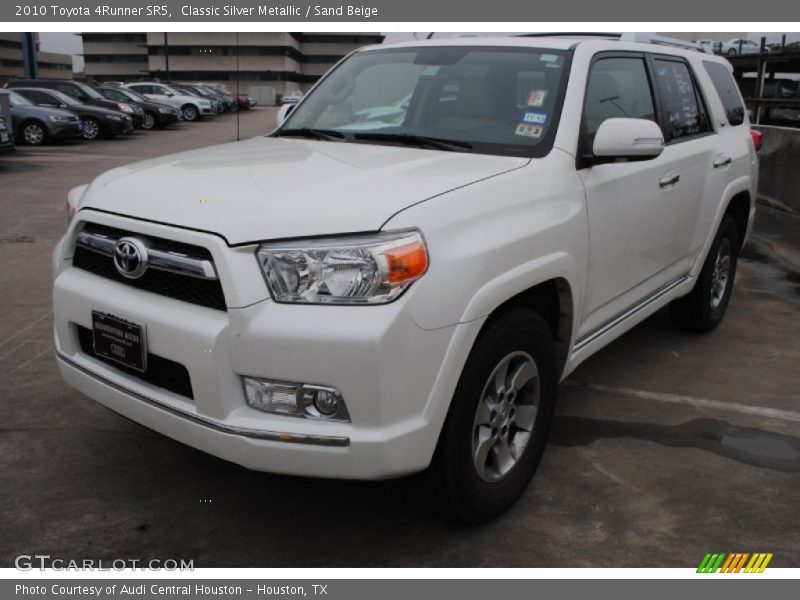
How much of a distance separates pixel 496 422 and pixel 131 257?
4.79ft

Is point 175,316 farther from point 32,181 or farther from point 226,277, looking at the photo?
point 32,181

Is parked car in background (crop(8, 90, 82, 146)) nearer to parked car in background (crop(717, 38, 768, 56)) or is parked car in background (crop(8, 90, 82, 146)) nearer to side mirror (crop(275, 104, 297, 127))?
side mirror (crop(275, 104, 297, 127))

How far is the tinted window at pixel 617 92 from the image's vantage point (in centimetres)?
375

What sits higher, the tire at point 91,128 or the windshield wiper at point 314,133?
the windshield wiper at point 314,133

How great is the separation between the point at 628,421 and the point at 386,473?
201 centimetres

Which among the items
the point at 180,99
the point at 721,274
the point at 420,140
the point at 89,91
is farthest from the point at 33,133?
the point at 420,140

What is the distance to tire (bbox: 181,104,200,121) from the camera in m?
35.2

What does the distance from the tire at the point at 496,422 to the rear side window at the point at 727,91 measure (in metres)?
3.13

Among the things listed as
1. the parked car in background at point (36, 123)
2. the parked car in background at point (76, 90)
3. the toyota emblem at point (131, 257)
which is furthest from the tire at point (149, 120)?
the toyota emblem at point (131, 257)

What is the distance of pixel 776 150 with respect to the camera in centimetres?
1058

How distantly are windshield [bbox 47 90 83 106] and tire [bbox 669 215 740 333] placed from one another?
19.9m

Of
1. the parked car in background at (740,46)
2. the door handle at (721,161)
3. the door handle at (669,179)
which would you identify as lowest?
the door handle at (669,179)

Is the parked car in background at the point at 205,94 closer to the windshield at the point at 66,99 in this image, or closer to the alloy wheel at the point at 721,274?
the windshield at the point at 66,99

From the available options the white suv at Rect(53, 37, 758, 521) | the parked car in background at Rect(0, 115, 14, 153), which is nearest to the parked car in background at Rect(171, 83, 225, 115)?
the parked car in background at Rect(0, 115, 14, 153)
